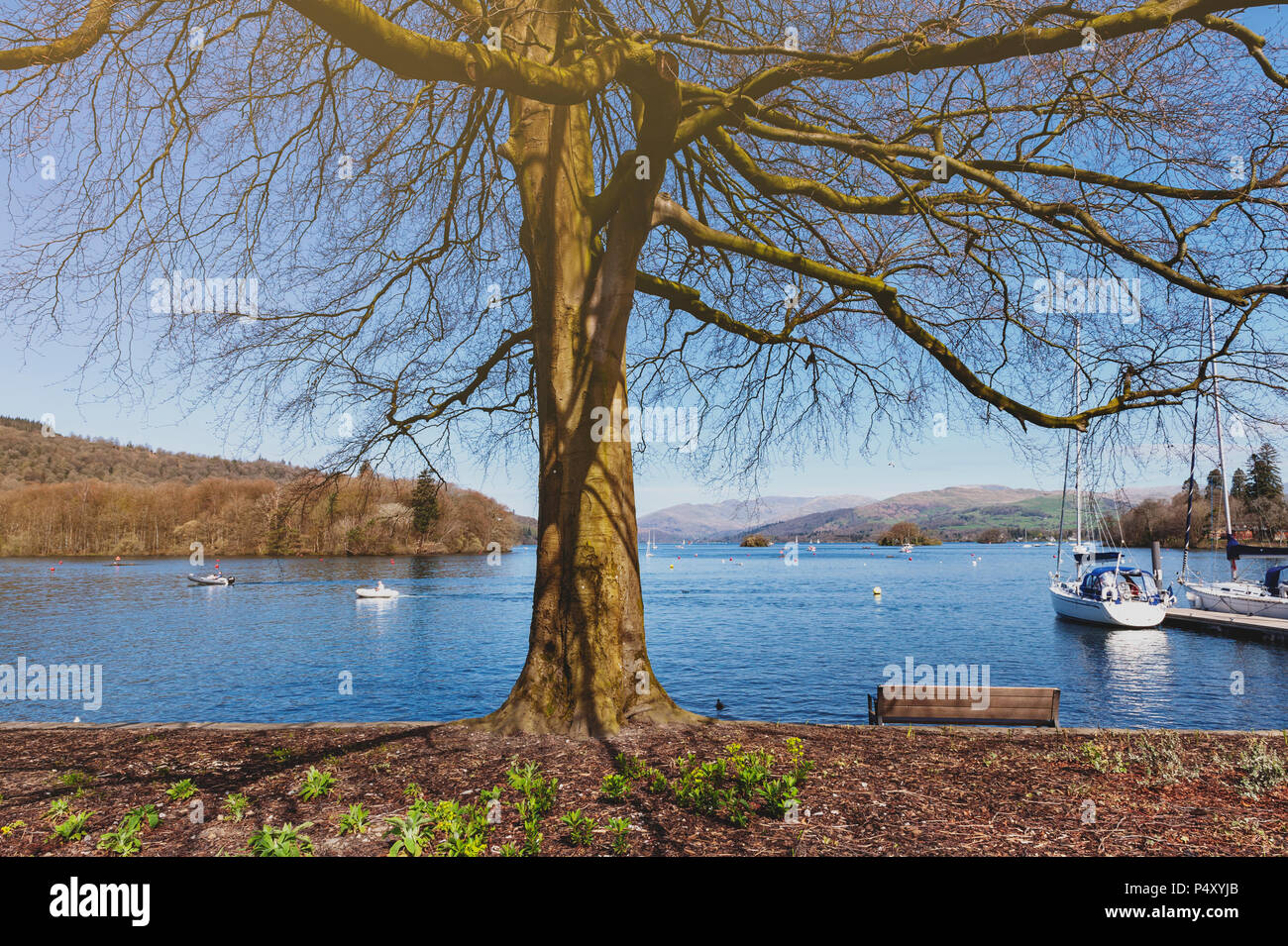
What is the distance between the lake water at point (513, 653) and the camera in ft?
64.7

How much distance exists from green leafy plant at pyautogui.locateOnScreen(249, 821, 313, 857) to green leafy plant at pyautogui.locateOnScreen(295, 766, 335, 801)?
94 cm

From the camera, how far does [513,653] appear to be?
2917 centimetres

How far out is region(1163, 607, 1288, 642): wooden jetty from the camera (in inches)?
1223

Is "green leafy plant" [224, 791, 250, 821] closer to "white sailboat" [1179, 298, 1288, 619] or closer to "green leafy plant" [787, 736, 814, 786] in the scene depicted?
"green leafy plant" [787, 736, 814, 786]

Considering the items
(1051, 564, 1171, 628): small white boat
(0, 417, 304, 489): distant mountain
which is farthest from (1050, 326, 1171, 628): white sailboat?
(0, 417, 304, 489): distant mountain

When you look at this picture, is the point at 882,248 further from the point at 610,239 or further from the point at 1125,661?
the point at 1125,661

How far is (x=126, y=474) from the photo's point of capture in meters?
140

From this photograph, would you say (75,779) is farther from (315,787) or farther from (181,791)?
(315,787)

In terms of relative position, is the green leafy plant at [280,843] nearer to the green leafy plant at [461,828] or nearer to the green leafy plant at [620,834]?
the green leafy plant at [461,828]

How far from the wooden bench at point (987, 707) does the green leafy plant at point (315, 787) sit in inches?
256

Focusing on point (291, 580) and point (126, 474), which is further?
point (126, 474)
